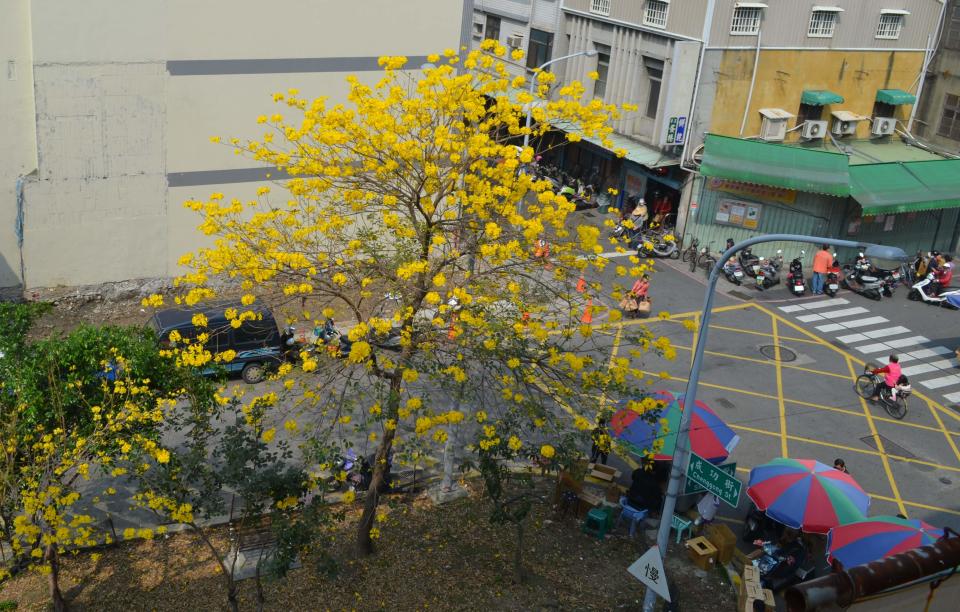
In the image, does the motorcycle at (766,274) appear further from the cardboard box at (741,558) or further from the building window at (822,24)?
the cardboard box at (741,558)

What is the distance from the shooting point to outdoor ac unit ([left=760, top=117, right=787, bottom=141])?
31.4 meters

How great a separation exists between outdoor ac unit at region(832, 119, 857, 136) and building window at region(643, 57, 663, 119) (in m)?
6.74

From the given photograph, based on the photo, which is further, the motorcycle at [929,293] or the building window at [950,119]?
the building window at [950,119]

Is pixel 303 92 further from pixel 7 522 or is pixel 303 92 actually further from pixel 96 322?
pixel 7 522

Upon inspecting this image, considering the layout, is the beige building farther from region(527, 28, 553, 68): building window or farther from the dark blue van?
region(527, 28, 553, 68): building window

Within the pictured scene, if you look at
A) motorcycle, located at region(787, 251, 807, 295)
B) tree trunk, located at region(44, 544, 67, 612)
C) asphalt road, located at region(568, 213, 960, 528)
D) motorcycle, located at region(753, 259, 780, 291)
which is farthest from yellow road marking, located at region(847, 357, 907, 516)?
tree trunk, located at region(44, 544, 67, 612)

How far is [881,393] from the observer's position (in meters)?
23.0

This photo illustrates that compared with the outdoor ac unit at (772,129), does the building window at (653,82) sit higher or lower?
higher

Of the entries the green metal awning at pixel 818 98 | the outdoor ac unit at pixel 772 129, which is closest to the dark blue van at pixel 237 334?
the outdoor ac unit at pixel 772 129

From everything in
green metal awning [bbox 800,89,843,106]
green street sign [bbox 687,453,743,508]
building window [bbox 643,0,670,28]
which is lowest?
green street sign [bbox 687,453,743,508]

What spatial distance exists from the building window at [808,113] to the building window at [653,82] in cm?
515

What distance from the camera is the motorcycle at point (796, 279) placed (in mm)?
30078

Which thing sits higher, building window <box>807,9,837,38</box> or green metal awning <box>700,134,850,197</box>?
building window <box>807,9,837,38</box>

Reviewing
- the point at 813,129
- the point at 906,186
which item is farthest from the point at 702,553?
the point at 813,129
